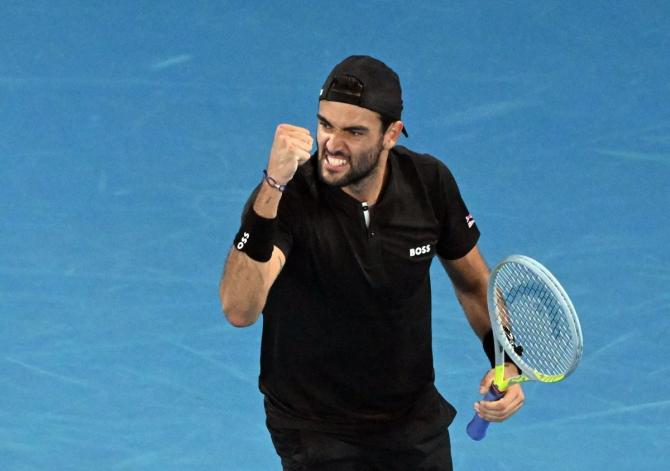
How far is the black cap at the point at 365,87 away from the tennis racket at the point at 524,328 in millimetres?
650

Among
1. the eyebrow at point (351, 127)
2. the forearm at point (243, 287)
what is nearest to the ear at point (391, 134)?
the eyebrow at point (351, 127)

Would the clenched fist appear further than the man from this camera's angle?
No

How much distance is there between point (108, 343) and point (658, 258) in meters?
2.75

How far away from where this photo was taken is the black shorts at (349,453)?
18.9 feet

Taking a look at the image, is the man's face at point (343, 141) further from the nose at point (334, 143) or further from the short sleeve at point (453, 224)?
the short sleeve at point (453, 224)

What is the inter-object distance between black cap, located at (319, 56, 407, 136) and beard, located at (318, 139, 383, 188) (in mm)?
127

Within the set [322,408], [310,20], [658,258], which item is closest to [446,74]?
[310,20]

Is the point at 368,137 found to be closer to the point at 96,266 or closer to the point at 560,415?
the point at 560,415

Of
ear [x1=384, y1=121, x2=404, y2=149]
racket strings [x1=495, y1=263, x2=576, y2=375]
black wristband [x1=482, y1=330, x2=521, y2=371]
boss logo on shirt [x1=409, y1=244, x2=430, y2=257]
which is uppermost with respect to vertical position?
ear [x1=384, y1=121, x2=404, y2=149]

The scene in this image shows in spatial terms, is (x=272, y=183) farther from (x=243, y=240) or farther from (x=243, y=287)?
(x=243, y=287)

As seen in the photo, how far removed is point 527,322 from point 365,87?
1.04 m

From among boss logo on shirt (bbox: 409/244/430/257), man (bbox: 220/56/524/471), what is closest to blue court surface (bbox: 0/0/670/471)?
man (bbox: 220/56/524/471)

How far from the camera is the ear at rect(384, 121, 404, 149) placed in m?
5.57

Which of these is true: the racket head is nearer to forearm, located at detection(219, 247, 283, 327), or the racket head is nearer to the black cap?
the black cap
